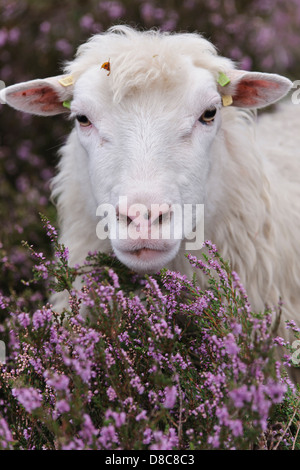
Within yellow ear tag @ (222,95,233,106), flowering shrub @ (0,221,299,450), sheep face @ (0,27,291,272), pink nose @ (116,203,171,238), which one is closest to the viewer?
flowering shrub @ (0,221,299,450)

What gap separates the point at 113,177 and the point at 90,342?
87cm

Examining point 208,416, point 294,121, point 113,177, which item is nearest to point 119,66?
point 113,177

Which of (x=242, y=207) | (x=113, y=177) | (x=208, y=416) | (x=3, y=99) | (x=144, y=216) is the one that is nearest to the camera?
(x=208, y=416)

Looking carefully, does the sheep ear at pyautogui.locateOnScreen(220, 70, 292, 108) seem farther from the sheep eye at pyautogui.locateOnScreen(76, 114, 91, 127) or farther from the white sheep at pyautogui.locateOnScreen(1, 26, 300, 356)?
the sheep eye at pyautogui.locateOnScreen(76, 114, 91, 127)

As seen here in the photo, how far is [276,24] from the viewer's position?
7.48 meters

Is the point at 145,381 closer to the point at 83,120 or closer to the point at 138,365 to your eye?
the point at 138,365

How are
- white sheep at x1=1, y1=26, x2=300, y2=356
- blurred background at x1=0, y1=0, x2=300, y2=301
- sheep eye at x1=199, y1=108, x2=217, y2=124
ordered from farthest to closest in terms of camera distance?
blurred background at x1=0, y1=0, x2=300, y2=301 < sheep eye at x1=199, y1=108, x2=217, y2=124 < white sheep at x1=1, y1=26, x2=300, y2=356

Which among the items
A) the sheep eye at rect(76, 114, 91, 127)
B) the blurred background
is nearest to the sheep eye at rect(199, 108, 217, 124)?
the sheep eye at rect(76, 114, 91, 127)

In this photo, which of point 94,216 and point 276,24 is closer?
point 94,216

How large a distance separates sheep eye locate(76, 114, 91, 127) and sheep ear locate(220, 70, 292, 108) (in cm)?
76

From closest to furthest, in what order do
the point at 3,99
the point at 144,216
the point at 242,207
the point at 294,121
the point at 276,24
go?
the point at 144,216
the point at 3,99
the point at 242,207
the point at 294,121
the point at 276,24

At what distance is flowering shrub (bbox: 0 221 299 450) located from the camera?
1657 millimetres

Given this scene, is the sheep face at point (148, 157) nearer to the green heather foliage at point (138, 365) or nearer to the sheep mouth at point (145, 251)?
the sheep mouth at point (145, 251)

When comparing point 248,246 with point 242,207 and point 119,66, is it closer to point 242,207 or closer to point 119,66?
point 242,207
